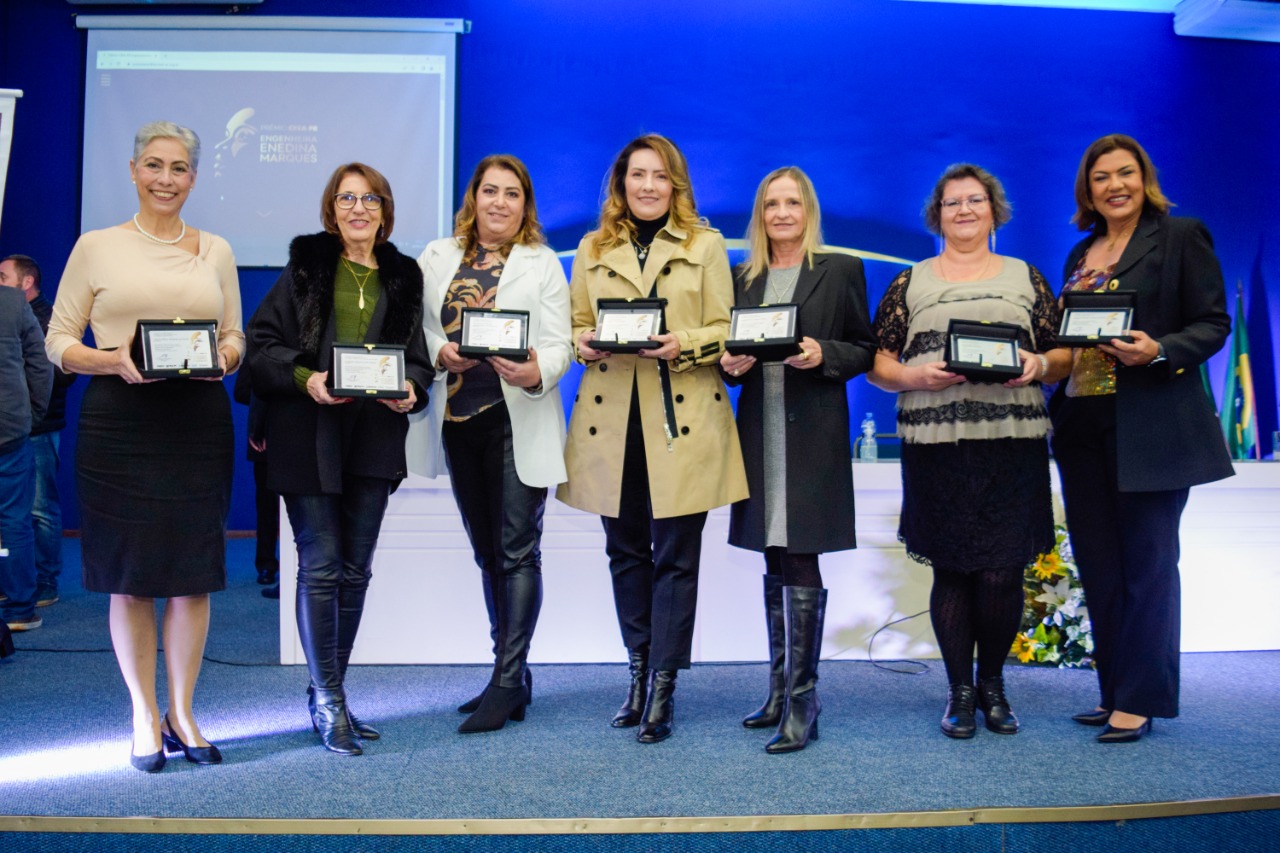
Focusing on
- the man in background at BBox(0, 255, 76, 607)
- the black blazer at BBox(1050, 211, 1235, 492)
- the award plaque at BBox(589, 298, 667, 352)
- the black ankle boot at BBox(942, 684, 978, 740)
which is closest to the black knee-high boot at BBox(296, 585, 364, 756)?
the award plaque at BBox(589, 298, 667, 352)

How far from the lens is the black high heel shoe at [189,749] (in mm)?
2299

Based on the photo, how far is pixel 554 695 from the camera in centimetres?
293

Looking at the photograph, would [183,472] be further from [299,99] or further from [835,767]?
[299,99]

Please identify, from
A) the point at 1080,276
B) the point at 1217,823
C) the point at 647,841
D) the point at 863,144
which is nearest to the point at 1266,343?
the point at 863,144

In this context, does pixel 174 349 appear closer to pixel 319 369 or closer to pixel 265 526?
pixel 319 369

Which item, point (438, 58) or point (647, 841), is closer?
point (647, 841)

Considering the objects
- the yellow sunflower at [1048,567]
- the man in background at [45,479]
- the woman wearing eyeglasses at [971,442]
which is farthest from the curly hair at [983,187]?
the man in background at [45,479]

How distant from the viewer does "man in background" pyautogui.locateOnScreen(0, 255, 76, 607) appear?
4.38 meters

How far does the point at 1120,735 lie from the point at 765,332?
53.2 inches

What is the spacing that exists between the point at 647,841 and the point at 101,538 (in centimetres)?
137

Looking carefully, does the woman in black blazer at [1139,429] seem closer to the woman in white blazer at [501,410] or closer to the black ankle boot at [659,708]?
the black ankle boot at [659,708]

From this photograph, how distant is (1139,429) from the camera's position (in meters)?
2.45

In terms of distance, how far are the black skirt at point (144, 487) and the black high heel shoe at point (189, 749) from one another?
13.9 inches

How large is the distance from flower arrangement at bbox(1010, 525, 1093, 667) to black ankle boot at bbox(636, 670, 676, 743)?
1.44m
